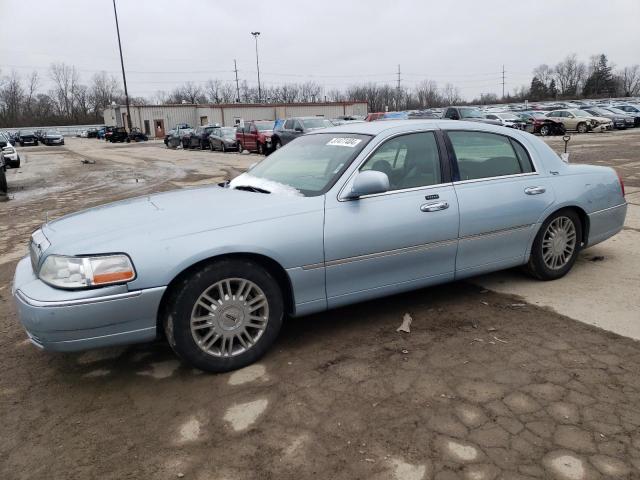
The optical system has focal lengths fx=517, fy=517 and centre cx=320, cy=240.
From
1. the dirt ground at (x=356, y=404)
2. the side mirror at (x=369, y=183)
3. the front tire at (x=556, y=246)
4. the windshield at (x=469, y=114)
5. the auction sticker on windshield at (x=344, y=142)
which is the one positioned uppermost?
the windshield at (x=469, y=114)

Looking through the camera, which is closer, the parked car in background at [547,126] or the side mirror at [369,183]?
the side mirror at [369,183]

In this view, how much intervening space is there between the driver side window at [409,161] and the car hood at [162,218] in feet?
2.34

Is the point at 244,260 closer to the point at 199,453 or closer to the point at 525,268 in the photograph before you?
the point at 199,453

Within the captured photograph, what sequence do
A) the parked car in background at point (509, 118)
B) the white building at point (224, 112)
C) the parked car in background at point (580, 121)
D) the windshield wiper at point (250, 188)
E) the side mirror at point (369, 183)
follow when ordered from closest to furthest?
the side mirror at point (369, 183), the windshield wiper at point (250, 188), the parked car in background at point (509, 118), the parked car in background at point (580, 121), the white building at point (224, 112)

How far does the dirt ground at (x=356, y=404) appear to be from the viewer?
2.47m

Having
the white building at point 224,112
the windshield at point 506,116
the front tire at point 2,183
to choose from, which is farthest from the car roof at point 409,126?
the white building at point 224,112

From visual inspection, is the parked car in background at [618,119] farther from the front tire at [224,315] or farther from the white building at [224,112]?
the front tire at [224,315]

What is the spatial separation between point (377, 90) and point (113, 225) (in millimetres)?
115875

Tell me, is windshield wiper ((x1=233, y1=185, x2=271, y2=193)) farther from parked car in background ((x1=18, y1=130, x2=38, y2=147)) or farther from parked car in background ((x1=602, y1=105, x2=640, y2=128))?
parked car in background ((x1=18, y1=130, x2=38, y2=147))

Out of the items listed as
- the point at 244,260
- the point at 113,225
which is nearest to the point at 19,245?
the point at 113,225

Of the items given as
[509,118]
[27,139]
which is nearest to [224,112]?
[27,139]

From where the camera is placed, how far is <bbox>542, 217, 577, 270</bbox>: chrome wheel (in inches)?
184

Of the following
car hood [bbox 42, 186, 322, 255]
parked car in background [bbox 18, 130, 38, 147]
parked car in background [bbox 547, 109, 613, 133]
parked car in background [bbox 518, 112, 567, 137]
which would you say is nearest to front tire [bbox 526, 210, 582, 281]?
car hood [bbox 42, 186, 322, 255]

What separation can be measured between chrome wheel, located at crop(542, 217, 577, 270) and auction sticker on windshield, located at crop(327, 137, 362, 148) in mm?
1959
